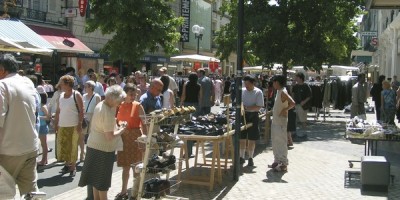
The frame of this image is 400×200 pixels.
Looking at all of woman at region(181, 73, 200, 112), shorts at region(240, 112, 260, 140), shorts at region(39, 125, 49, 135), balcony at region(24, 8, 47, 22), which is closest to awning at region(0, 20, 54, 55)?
shorts at region(39, 125, 49, 135)

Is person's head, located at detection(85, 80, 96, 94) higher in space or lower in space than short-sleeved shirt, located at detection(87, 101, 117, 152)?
higher

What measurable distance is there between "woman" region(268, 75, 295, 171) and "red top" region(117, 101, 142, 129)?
3341 millimetres

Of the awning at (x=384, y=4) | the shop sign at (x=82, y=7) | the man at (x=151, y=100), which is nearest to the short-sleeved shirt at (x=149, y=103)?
the man at (x=151, y=100)

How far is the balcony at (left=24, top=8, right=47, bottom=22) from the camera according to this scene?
23766 millimetres

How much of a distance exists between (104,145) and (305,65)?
575 inches

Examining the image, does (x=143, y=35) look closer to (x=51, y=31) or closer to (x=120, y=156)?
(x=51, y=31)

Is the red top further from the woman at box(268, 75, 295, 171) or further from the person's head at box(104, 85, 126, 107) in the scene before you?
the woman at box(268, 75, 295, 171)

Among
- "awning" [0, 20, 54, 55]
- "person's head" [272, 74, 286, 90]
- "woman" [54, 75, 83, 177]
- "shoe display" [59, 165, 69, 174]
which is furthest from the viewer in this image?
"awning" [0, 20, 54, 55]

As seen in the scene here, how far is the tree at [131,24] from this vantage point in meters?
20.5

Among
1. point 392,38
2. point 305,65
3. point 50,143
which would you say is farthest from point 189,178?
point 392,38

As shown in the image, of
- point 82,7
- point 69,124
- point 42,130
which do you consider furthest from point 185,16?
point 69,124

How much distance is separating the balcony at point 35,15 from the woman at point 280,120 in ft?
55.3

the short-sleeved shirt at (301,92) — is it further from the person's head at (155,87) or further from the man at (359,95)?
the person's head at (155,87)

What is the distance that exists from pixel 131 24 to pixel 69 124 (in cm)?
1207
